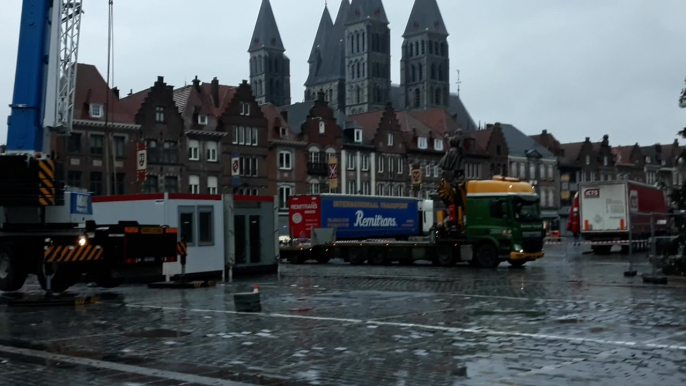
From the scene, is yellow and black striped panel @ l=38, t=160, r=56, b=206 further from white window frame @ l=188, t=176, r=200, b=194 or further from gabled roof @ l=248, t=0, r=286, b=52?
gabled roof @ l=248, t=0, r=286, b=52

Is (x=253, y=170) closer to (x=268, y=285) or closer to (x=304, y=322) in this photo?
(x=268, y=285)

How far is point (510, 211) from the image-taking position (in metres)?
34.5

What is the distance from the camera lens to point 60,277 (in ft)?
68.9

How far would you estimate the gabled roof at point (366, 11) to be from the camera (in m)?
163

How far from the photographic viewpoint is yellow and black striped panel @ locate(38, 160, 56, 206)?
2025cm

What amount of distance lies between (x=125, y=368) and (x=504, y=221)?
25.7 metres

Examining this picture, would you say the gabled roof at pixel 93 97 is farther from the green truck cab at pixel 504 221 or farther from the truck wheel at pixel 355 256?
the green truck cab at pixel 504 221

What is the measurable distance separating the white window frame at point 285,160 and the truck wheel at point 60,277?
60411 mm

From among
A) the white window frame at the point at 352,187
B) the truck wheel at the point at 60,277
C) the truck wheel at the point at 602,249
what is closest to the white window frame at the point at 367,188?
the white window frame at the point at 352,187

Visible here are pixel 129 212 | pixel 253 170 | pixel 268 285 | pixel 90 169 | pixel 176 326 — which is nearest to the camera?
pixel 176 326

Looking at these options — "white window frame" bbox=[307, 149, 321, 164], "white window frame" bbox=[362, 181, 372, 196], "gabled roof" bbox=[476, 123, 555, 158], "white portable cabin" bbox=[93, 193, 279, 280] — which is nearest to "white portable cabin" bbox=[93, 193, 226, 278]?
"white portable cabin" bbox=[93, 193, 279, 280]

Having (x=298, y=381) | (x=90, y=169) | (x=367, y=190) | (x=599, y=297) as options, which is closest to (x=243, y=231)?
(x=599, y=297)

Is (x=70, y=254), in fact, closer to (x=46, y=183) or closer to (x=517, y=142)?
(x=46, y=183)

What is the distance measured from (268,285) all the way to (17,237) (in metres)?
7.45
